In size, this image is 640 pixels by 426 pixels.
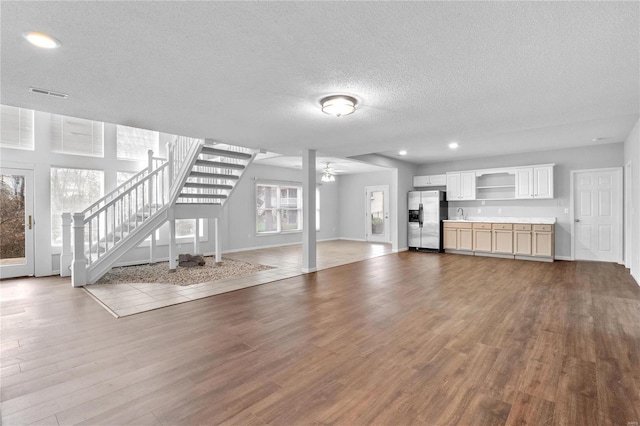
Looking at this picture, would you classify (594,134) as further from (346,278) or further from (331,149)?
(346,278)

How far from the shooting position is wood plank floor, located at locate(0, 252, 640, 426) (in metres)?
1.88

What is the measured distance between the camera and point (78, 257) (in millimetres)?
4938

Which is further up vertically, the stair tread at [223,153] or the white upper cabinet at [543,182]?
the stair tread at [223,153]

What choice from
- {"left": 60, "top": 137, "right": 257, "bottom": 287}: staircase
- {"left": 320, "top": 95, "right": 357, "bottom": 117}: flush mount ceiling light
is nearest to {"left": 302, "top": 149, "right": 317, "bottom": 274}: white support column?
{"left": 60, "top": 137, "right": 257, "bottom": 287}: staircase

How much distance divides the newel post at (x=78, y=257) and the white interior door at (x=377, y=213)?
8.27 metres

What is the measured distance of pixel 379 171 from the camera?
10.8m

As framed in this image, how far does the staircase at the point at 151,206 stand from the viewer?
511 centimetres

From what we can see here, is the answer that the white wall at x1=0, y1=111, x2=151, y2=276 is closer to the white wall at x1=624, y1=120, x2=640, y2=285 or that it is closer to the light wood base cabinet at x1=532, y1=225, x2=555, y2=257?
the white wall at x1=624, y1=120, x2=640, y2=285

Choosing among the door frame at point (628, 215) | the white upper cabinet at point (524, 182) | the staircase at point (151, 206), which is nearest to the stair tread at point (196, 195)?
the staircase at point (151, 206)

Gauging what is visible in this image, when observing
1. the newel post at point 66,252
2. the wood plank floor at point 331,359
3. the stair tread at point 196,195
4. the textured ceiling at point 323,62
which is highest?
the textured ceiling at point 323,62

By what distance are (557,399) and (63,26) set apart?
13.0ft

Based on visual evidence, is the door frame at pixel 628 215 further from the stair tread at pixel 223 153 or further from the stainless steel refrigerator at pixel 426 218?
the stair tread at pixel 223 153

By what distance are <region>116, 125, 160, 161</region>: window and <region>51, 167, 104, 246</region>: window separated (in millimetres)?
684

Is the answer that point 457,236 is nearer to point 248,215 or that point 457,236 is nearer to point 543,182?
point 543,182
